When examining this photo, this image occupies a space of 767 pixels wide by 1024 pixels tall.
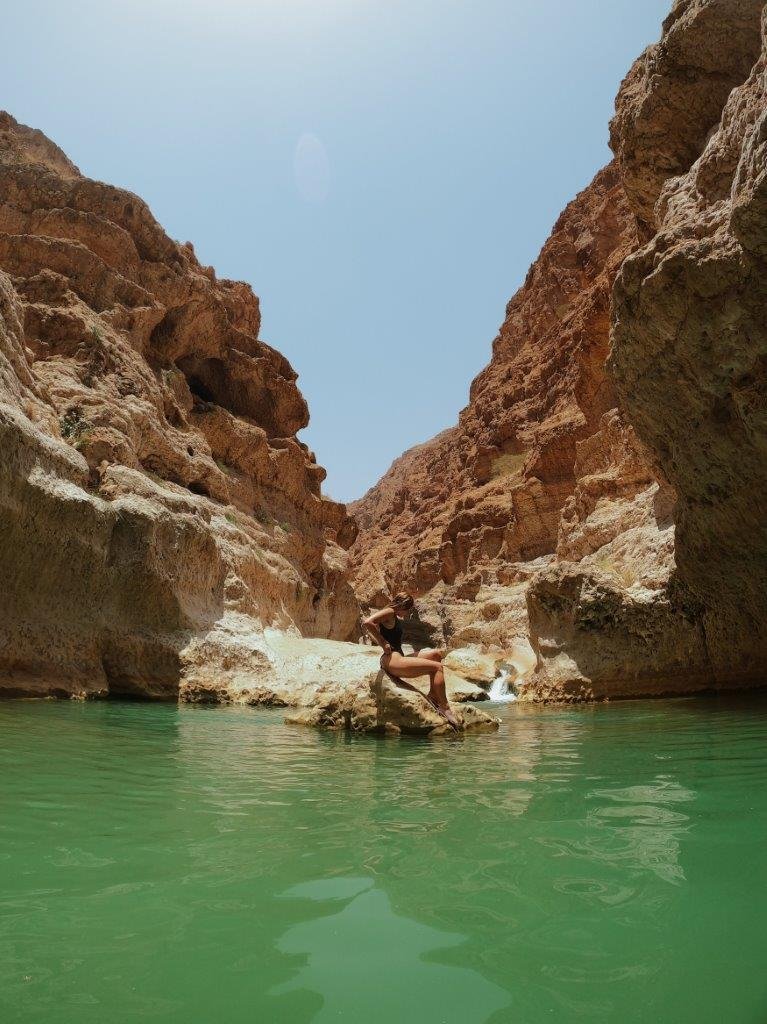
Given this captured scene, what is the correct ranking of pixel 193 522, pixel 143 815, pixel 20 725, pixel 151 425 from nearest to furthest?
pixel 143 815 < pixel 20 725 < pixel 193 522 < pixel 151 425

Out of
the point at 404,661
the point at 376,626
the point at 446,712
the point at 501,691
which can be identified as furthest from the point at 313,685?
the point at 501,691

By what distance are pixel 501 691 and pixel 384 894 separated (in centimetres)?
1706

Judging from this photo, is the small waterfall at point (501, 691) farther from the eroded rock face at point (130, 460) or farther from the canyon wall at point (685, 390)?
the eroded rock face at point (130, 460)

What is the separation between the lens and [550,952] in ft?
6.74

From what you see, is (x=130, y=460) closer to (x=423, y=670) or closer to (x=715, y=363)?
(x=423, y=670)

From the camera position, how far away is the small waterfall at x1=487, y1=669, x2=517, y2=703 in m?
17.4

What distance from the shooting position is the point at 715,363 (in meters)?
10.3

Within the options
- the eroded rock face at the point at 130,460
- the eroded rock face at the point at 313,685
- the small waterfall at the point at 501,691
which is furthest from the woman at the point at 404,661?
the small waterfall at the point at 501,691

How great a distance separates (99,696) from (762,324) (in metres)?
12.7

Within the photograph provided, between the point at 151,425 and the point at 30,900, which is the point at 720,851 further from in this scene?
the point at 151,425

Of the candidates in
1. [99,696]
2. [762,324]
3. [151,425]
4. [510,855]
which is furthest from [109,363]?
[510,855]

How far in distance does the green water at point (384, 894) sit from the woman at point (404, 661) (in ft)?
8.15

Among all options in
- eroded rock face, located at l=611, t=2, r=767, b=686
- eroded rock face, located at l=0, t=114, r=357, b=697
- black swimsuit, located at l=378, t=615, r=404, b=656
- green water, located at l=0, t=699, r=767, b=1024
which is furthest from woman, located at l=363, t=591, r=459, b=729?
eroded rock face, located at l=0, t=114, r=357, b=697

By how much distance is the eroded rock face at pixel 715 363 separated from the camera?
365 inches
